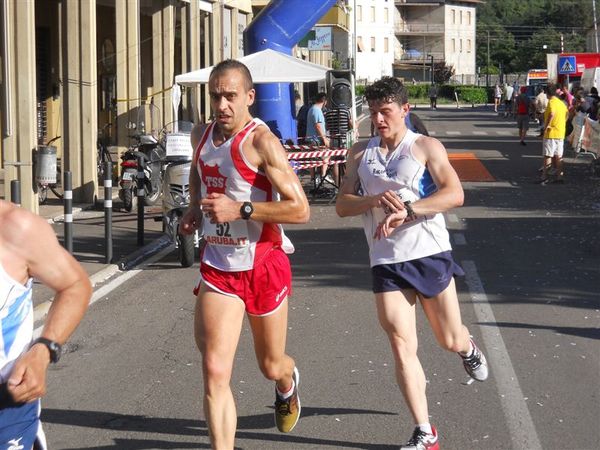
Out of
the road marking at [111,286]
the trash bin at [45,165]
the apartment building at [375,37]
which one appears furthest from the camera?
the apartment building at [375,37]

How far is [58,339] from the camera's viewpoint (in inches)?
145

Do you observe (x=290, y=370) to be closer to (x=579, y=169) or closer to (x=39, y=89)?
(x=579, y=169)

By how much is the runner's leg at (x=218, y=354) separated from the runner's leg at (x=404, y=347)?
Result: 0.85 m

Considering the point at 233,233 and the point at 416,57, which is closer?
the point at 233,233

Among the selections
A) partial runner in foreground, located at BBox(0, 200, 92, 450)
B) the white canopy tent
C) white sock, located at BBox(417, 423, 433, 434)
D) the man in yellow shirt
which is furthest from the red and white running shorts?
the man in yellow shirt

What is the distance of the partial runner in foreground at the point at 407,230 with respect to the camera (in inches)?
236

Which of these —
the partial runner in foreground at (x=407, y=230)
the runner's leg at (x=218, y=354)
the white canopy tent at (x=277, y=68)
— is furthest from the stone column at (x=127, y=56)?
the runner's leg at (x=218, y=354)

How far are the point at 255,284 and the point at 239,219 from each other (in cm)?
35

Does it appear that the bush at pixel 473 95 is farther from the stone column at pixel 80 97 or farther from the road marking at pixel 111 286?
the road marking at pixel 111 286

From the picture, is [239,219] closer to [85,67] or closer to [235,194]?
[235,194]

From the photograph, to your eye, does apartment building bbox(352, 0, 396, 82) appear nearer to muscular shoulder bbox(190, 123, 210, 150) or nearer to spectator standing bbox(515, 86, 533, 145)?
spectator standing bbox(515, 86, 533, 145)

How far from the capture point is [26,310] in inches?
147

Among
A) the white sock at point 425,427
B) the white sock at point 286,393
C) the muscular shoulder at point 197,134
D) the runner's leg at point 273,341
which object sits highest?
the muscular shoulder at point 197,134

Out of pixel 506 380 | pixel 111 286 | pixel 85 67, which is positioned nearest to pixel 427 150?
pixel 506 380
